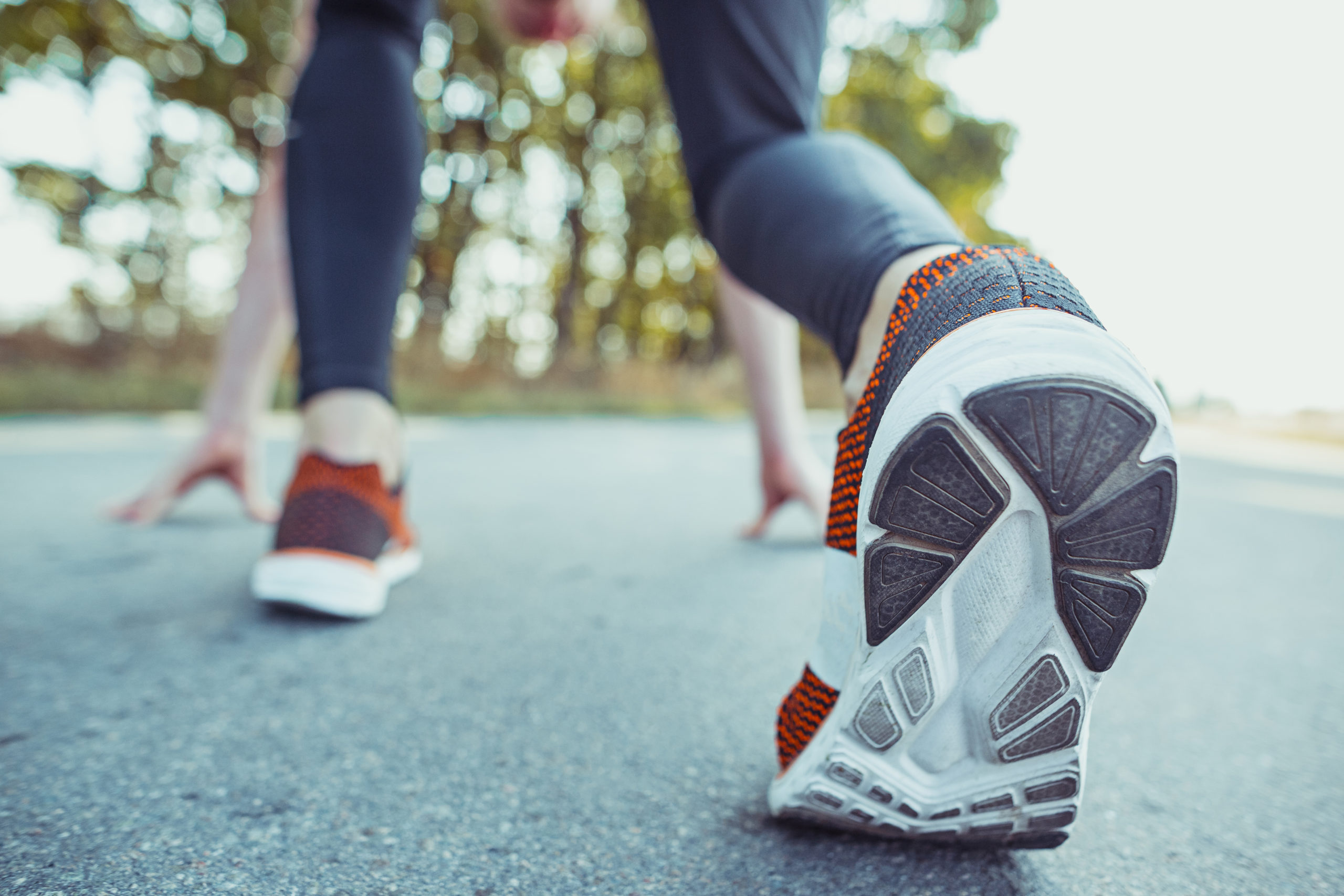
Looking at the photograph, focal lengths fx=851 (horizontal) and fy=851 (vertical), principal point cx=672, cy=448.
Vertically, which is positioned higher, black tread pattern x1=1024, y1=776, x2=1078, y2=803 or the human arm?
black tread pattern x1=1024, y1=776, x2=1078, y2=803

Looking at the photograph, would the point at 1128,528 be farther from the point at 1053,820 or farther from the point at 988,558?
the point at 1053,820

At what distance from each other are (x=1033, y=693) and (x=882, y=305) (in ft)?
0.97

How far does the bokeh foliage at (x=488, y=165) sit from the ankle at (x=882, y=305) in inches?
326

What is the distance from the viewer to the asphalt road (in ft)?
1.86

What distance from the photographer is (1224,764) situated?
789 millimetres

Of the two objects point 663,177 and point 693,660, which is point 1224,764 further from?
point 663,177

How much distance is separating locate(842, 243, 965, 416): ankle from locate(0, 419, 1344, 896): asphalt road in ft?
1.15

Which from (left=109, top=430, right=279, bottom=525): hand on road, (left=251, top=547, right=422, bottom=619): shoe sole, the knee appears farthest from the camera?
(left=109, top=430, right=279, bottom=525): hand on road

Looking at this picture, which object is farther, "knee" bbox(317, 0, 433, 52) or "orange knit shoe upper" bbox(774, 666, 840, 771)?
"knee" bbox(317, 0, 433, 52)

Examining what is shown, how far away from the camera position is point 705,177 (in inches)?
36.5

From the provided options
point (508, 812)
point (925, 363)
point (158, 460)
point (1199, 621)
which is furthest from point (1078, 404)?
point (158, 460)

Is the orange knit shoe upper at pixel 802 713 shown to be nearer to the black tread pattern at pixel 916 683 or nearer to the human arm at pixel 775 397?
the black tread pattern at pixel 916 683

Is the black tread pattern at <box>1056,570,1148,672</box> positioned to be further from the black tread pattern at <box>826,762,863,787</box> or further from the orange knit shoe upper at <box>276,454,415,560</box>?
the orange knit shoe upper at <box>276,454,415,560</box>

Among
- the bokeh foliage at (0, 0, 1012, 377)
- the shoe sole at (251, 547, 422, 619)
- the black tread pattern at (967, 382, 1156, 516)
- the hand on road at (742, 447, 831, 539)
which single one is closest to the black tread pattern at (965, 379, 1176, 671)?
the black tread pattern at (967, 382, 1156, 516)
